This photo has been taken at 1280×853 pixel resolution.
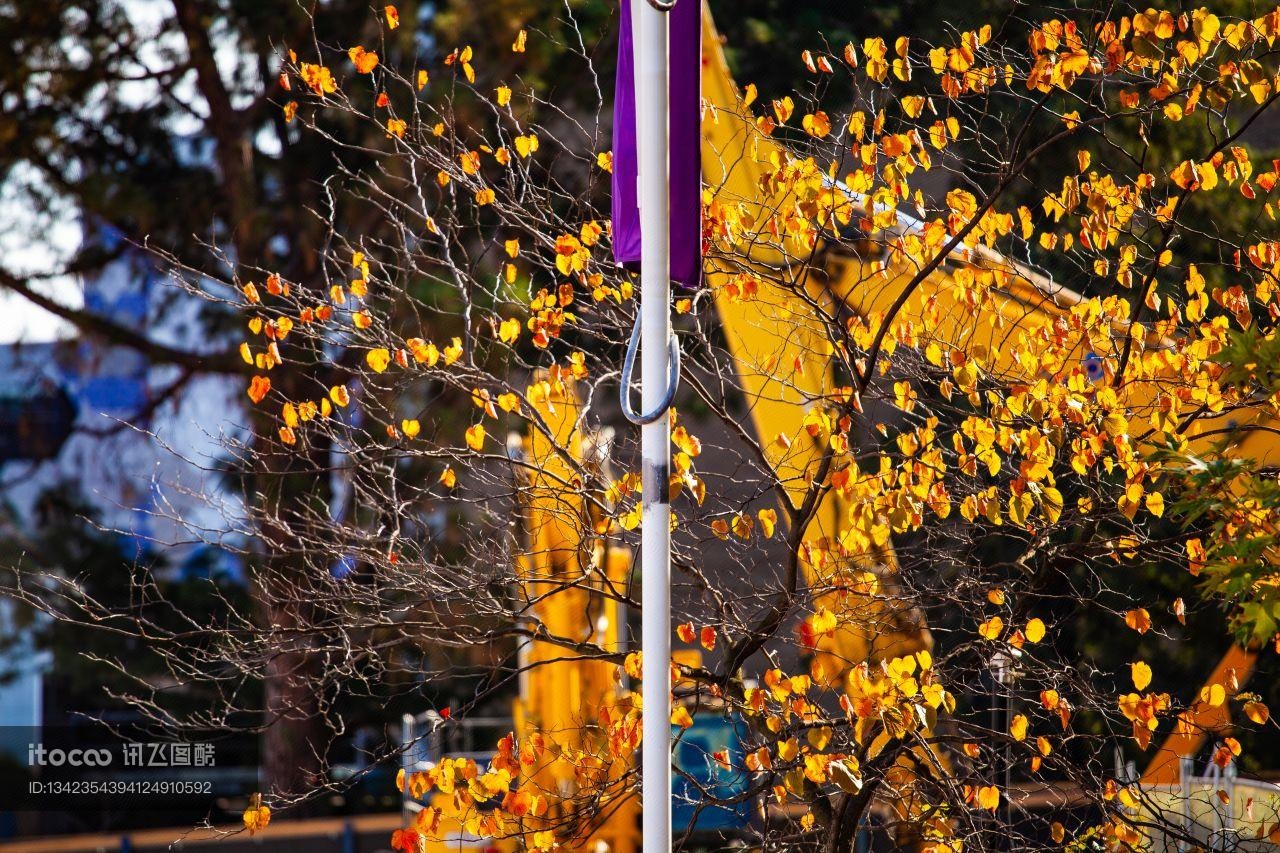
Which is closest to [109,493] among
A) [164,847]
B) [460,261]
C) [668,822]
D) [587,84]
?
[164,847]

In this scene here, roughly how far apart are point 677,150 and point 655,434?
0.66 m

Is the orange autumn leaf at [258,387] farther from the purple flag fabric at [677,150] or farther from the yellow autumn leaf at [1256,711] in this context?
the yellow autumn leaf at [1256,711]

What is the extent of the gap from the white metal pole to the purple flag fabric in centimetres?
12

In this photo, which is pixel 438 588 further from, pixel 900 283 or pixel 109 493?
pixel 109 493

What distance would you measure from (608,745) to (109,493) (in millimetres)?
8373

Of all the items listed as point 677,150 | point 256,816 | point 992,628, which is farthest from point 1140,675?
point 256,816

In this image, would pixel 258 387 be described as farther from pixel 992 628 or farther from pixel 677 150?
pixel 992 628

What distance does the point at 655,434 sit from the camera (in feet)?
8.32

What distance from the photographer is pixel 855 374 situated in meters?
3.85

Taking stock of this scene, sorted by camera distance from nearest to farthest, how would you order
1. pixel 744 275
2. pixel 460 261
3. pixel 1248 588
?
1. pixel 1248 588
2. pixel 744 275
3. pixel 460 261

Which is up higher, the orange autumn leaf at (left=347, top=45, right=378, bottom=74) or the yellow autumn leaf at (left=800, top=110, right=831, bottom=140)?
the orange autumn leaf at (left=347, top=45, right=378, bottom=74)

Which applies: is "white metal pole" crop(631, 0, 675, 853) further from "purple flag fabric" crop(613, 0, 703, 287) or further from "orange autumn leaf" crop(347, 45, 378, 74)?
"orange autumn leaf" crop(347, 45, 378, 74)

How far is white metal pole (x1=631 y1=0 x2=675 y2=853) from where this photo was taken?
2512 millimetres

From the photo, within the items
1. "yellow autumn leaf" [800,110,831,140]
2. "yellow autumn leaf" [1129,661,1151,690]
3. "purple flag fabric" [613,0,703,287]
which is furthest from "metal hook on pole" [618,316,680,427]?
"yellow autumn leaf" [1129,661,1151,690]
